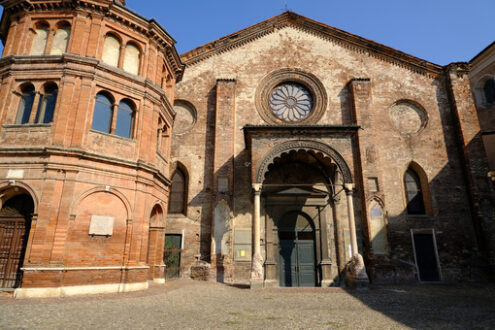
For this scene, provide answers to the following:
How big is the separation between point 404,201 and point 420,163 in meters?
2.22

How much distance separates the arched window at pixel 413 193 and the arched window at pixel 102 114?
1419cm

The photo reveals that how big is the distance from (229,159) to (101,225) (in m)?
6.66

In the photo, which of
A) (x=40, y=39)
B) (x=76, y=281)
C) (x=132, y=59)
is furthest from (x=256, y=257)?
(x=40, y=39)

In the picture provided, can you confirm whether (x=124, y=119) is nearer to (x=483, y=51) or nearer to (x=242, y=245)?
(x=242, y=245)

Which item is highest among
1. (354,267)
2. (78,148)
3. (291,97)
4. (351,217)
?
(291,97)

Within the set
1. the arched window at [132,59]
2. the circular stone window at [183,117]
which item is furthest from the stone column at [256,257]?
the arched window at [132,59]

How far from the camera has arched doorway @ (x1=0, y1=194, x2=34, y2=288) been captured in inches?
378

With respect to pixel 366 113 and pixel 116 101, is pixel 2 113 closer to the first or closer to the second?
pixel 116 101

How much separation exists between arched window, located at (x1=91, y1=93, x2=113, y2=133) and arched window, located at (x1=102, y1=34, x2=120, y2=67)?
1.45 metres

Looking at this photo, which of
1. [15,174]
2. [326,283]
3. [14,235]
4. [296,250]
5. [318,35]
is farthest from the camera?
[318,35]

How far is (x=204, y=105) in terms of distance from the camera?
16375 mm

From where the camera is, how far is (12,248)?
385 inches

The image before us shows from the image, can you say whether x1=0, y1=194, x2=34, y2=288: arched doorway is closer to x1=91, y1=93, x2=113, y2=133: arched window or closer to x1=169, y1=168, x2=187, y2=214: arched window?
x1=91, y1=93, x2=113, y2=133: arched window

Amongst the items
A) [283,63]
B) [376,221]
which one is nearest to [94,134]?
[283,63]
